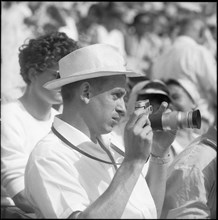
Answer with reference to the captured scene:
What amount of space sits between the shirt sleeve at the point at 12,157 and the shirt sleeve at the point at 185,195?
32.0 inches

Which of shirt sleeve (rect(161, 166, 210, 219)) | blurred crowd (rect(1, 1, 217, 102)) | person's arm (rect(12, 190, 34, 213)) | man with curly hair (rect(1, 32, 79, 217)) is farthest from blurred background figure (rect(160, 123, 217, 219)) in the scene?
blurred crowd (rect(1, 1, 217, 102))

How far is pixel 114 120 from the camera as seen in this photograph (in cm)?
245

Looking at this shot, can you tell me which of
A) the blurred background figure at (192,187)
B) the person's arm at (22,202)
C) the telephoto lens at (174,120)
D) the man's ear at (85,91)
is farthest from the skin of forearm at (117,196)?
the person's arm at (22,202)

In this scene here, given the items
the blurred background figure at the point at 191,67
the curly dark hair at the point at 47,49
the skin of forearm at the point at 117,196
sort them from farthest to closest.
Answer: the blurred background figure at the point at 191,67 < the curly dark hair at the point at 47,49 < the skin of forearm at the point at 117,196

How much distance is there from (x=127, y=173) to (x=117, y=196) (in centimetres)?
10

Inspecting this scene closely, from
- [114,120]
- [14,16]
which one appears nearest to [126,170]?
[114,120]

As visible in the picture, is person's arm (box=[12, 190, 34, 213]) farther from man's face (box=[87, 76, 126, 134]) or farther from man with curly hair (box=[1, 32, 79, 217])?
man's face (box=[87, 76, 126, 134])

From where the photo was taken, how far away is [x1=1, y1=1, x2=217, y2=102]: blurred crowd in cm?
671

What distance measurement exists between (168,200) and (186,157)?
264mm

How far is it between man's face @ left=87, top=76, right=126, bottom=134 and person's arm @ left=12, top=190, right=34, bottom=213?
0.72m

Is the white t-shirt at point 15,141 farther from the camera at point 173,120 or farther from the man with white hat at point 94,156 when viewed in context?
the camera at point 173,120

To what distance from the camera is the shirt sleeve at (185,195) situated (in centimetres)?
268

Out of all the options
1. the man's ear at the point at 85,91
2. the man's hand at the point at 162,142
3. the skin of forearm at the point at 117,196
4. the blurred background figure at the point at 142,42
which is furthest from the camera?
the blurred background figure at the point at 142,42

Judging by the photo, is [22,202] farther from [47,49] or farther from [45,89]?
[47,49]
